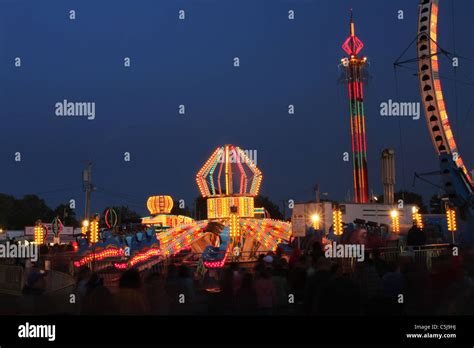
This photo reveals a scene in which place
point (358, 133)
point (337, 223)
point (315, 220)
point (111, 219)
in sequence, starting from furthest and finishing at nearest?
point (358, 133), point (111, 219), point (315, 220), point (337, 223)

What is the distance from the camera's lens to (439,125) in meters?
16.8

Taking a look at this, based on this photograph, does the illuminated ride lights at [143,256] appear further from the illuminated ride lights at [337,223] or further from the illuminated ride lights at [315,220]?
the illuminated ride lights at [315,220]

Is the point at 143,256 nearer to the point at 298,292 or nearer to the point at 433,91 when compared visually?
the point at 433,91

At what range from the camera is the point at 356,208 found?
3181 centimetres

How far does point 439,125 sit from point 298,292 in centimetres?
995

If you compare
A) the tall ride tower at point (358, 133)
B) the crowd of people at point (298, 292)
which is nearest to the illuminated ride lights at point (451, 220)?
the crowd of people at point (298, 292)

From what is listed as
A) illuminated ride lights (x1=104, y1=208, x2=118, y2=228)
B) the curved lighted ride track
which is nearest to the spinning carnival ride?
illuminated ride lights (x1=104, y1=208, x2=118, y2=228)

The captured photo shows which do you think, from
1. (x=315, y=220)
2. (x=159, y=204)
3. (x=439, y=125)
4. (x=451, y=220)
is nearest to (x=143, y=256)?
(x=315, y=220)

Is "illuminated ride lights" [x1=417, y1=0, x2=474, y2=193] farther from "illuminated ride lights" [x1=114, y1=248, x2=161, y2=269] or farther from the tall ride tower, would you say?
the tall ride tower

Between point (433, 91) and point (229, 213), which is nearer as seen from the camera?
point (433, 91)

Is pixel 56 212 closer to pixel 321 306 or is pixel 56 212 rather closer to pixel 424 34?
pixel 424 34

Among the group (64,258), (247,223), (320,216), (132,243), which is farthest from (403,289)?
(247,223)

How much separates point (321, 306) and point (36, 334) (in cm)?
348

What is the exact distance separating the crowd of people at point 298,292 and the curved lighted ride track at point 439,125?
8066mm
